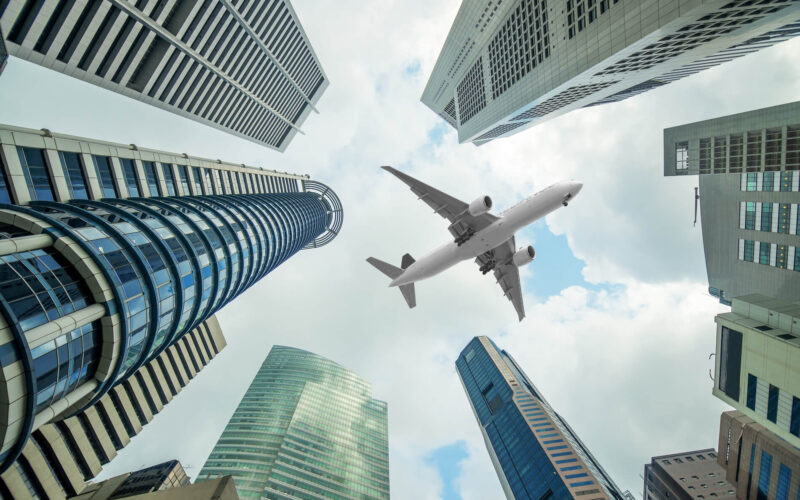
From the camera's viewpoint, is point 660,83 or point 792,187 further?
point 660,83

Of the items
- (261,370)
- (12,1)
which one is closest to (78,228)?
(12,1)

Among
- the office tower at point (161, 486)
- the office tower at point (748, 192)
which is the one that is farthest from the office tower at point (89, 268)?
the office tower at point (748, 192)

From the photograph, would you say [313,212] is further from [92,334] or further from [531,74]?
[92,334]

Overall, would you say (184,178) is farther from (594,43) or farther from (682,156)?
(682,156)

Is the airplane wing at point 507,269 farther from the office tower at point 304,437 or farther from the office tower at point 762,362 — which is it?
the office tower at point 304,437

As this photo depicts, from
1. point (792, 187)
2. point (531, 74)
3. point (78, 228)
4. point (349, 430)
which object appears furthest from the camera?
point (349, 430)

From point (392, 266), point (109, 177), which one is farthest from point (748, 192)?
point (109, 177)

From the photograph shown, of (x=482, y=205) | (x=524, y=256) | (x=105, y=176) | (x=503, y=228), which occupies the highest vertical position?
(x=482, y=205)

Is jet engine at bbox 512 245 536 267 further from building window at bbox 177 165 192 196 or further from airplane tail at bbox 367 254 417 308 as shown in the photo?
building window at bbox 177 165 192 196
